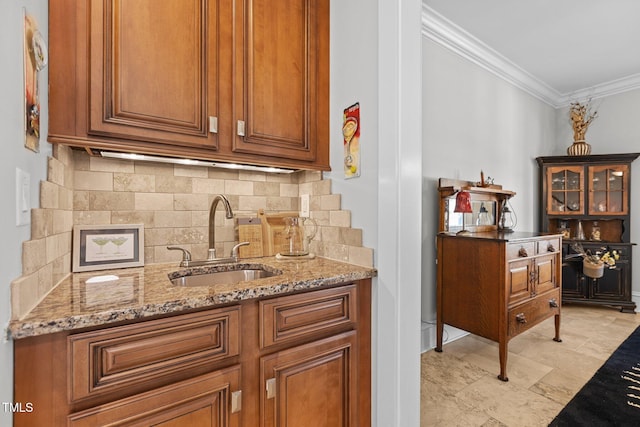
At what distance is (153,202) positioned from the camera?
144cm

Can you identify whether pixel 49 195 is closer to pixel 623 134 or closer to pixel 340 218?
pixel 340 218

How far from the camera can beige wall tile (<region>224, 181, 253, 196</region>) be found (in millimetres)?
1638

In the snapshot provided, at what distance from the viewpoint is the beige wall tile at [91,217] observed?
1279 mm

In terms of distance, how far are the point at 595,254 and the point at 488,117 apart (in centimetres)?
214

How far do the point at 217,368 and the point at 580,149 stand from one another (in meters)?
4.88

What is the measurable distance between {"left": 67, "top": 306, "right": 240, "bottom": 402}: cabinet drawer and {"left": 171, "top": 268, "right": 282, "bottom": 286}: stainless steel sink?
1.38ft

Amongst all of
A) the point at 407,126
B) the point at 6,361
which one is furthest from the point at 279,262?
the point at 6,361

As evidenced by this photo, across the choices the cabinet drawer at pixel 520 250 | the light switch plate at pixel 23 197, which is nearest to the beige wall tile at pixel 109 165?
the light switch plate at pixel 23 197

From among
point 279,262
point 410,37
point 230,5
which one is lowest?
point 279,262

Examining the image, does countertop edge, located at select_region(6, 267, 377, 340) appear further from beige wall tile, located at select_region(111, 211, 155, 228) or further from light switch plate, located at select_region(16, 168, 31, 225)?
beige wall tile, located at select_region(111, 211, 155, 228)

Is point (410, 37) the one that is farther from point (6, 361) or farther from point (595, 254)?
point (595, 254)

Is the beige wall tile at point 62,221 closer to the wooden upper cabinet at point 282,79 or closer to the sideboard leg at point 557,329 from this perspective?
the wooden upper cabinet at point 282,79

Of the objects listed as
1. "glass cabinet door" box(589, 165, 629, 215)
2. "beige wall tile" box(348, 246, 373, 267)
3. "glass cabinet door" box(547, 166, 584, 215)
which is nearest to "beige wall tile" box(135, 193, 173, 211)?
"beige wall tile" box(348, 246, 373, 267)

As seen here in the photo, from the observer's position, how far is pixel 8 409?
26.7 inches
